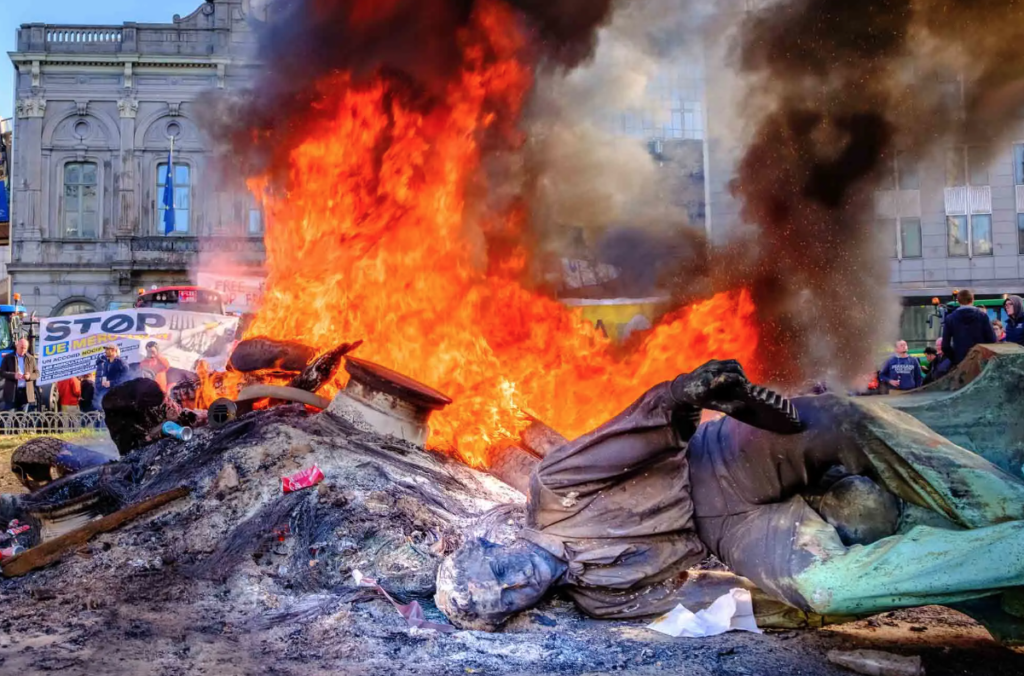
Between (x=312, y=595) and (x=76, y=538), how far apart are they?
1.61 metres

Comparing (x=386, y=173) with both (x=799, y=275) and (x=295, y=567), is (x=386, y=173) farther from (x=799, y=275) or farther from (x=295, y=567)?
(x=799, y=275)

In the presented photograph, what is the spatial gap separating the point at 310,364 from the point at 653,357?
132 inches

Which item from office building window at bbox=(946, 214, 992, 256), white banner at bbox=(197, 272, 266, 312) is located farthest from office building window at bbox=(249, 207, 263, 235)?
office building window at bbox=(946, 214, 992, 256)

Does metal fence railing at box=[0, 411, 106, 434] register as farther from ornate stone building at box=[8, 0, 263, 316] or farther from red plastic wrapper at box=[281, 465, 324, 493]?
ornate stone building at box=[8, 0, 263, 316]

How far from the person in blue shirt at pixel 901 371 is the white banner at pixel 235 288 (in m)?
15.2

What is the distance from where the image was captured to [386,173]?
27.8 feet

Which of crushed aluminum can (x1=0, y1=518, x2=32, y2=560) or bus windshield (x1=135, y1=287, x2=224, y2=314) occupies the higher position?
bus windshield (x1=135, y1=287, x2=224, y2=314)

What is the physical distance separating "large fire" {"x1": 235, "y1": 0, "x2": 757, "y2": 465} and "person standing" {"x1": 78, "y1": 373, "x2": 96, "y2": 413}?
937 cm

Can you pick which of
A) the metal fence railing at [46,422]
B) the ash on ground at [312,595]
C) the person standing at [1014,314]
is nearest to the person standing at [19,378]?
the metal fence railing at [46,422]

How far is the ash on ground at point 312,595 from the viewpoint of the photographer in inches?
137

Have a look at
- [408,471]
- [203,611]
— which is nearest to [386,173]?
[408,471]

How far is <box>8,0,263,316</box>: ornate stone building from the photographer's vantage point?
2908 cm

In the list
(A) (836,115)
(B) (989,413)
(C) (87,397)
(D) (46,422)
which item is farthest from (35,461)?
(C) (87,397)

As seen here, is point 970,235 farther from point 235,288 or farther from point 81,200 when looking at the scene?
point 81,200
